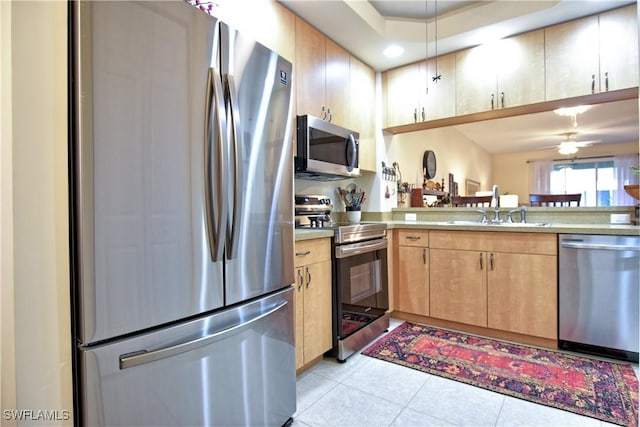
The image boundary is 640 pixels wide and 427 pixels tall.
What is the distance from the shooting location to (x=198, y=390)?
1.17m

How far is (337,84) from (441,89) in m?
0.99

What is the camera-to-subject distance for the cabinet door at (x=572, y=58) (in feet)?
7.92

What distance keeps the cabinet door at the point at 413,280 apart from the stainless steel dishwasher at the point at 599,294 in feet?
3.20

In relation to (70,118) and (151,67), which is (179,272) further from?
(151,67)

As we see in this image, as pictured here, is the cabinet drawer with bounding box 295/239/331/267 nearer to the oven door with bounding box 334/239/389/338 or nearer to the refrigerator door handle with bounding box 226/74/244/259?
the oven door with bounding box 334/239/389/338

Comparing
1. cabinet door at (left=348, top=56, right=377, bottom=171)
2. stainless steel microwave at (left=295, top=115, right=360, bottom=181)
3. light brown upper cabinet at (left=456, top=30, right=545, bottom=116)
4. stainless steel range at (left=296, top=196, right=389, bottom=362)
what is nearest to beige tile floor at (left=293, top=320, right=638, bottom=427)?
stainless steel range at (left=296, top=196, right=389, bottom=362)

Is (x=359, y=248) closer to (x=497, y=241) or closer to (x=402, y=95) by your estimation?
(x=497, y=241)

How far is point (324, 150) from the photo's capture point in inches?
101

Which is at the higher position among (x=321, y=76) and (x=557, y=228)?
(x=321, y=76)

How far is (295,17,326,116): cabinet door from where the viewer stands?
95.6 inches

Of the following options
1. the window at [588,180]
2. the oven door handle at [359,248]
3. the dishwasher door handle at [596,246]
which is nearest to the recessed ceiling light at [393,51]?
the oven door handle at [359,248]

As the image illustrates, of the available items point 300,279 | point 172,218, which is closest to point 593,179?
point 300,279

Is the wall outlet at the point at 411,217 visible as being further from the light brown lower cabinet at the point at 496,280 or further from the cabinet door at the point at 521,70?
the cabinet door at the point at 521,70

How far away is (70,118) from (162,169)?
0.89ft
